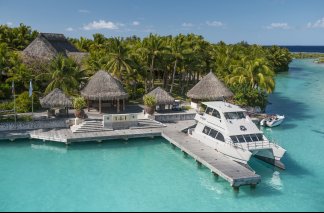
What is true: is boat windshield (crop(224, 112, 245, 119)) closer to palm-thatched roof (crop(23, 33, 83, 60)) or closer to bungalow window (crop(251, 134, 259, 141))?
bungalow window (crop(251, 134, 259, 141))

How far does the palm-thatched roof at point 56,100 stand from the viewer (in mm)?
28594

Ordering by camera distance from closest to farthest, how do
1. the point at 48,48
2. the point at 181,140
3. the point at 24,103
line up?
the point at 181,140, the point at 24,103, the point at 48,48

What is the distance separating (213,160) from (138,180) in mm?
5022

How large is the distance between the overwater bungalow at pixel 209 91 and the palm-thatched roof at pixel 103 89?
808cm

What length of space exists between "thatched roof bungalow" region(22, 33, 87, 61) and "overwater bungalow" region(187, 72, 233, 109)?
16.5m

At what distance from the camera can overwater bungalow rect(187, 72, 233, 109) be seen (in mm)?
35531

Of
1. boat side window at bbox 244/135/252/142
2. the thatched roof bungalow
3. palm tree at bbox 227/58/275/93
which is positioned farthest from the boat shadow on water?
the thatched roof bungalow

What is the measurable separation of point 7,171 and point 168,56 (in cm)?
2446

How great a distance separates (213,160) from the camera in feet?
72.9

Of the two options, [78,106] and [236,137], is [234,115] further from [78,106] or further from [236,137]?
[78,106]

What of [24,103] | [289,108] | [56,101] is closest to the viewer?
[56,101]

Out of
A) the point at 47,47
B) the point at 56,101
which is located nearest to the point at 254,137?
the point at 56,101

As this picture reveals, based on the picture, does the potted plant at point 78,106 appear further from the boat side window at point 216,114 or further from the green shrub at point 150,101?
the boat side window at point 216,114

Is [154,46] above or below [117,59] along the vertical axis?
above
